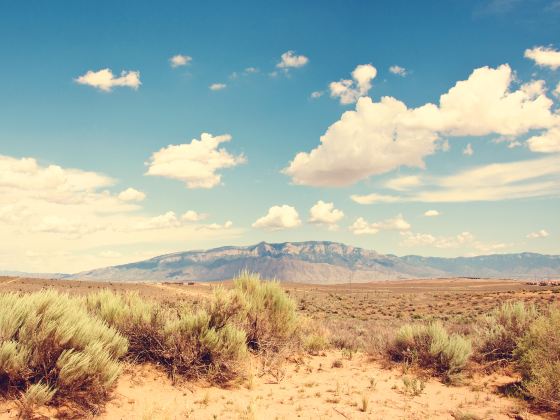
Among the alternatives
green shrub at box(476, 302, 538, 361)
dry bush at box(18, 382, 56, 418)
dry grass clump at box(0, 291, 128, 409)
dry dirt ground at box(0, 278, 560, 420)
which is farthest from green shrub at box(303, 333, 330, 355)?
dry bush at box(18, 382, 56, 418)

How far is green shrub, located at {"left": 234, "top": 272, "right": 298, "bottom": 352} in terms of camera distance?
1059cm

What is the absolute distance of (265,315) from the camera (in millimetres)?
11211

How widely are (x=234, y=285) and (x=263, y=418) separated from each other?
5644 millimetres

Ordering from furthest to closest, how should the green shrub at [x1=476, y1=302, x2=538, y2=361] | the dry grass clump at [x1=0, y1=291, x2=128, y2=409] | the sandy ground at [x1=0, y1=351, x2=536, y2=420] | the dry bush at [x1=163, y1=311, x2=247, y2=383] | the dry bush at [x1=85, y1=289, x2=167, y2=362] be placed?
the green shrub at [x1=476, y1=302, x2=538, y2=361], the dry bush at [x1=85, y1=289, x2=167, y2=362], the dry bush at [x1=163, y1=311, x2=247, y2=383], the sandy ground at [x1=0, y1=351, x2=536, y2=420], the dry grass clump at [x1=0, y1=291, x2=128, y2=409]

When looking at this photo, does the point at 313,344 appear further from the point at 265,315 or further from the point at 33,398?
the point at 33,398

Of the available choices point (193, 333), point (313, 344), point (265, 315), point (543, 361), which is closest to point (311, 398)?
point (193, 333)

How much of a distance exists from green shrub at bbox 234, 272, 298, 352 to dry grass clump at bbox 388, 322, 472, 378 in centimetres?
295

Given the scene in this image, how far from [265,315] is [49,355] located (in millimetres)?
5930

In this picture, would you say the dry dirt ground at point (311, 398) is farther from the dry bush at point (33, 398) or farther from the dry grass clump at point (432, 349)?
the dry grass clump at point (432, 349)

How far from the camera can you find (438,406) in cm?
781

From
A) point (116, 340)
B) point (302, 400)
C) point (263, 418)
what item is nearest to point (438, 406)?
point (302, 400)

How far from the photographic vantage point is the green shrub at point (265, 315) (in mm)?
10586

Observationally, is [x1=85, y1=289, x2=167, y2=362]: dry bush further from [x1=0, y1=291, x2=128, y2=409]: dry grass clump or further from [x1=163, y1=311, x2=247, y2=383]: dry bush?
[x1=0, y1=291, x2=128, y2=409]: dry grass clump

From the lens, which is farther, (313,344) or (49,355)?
(313,344)
